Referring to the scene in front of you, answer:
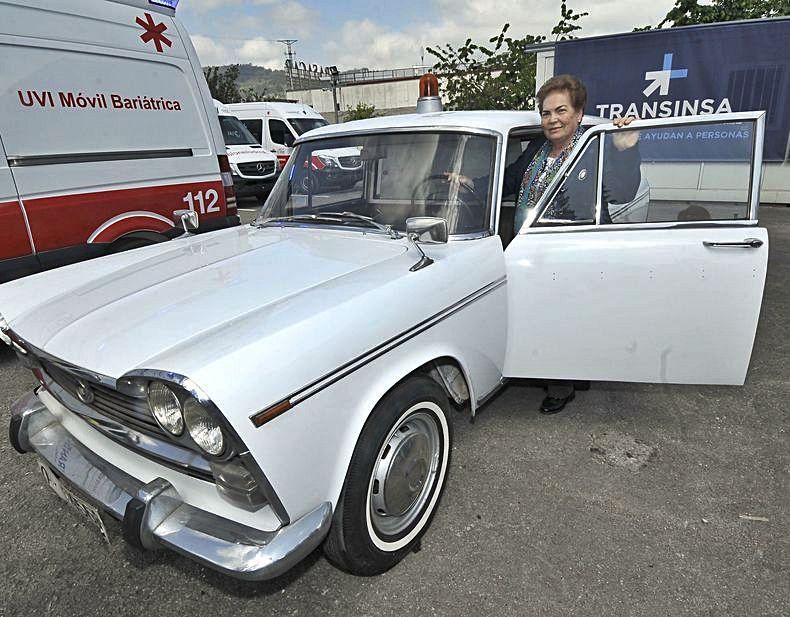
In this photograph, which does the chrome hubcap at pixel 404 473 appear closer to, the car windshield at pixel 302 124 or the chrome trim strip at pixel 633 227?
the chrome trim strip at pixel 633 227

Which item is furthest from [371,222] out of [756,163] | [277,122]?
[277,122]

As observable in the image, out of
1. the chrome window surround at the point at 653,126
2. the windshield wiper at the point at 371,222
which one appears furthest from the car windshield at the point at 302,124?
the chrome window surround at the point at 653,126

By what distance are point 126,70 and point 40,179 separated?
3.95 ft

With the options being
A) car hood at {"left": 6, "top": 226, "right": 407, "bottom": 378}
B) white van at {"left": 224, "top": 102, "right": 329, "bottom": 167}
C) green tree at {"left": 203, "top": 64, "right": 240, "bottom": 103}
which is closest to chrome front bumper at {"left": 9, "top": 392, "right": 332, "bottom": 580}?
car hood at {"left": 6, "top": 226, "right": 407, "bottom": 378}

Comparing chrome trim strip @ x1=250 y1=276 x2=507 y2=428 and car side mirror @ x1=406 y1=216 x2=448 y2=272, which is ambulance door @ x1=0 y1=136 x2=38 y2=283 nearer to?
car side mirror @ x1=406 y1=216 x2=448 y2=272

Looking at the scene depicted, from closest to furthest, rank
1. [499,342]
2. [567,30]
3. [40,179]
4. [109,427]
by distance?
[109,427]
[499,342]
[40,179]
[567,30]

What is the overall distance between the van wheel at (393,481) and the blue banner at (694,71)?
9.51m

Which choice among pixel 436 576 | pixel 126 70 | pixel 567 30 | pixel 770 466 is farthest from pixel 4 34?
pixel 567 30

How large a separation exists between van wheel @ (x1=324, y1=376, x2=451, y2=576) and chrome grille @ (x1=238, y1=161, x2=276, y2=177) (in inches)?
440

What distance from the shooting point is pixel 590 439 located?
2969mm

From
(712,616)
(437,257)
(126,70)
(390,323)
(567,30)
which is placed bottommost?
(712,616)

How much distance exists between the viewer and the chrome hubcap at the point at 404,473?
6.64 feet

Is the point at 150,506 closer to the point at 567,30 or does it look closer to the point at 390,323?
the point at 390,323

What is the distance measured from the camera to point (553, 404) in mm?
3229
